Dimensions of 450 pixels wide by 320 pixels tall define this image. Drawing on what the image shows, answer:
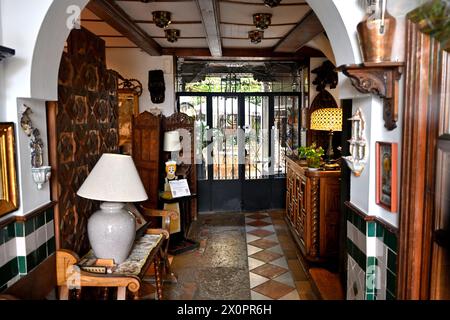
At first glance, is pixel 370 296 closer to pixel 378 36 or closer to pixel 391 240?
pixel 391 240

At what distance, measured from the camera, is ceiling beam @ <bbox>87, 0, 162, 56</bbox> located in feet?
10.5

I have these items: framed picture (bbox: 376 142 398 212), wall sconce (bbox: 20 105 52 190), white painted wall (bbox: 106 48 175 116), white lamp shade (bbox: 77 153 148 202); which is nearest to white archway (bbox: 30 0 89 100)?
wall sconce (bbox: 20 105 52 190)

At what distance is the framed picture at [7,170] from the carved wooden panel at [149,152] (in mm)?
2584

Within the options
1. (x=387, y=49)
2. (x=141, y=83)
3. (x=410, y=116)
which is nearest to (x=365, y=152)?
(x=410, y=116)

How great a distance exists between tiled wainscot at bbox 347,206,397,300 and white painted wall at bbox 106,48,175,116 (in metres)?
4.22

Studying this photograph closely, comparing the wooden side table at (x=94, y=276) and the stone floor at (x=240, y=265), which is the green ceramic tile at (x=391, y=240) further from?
the stone floor at (x=240, y=265)

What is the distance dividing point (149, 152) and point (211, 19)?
5.64ft

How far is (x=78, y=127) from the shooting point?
2523 millimetres

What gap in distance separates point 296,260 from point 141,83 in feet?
10.9

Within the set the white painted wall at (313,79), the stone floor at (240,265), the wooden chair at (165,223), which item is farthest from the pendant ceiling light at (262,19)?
the stone floor at (240,265)

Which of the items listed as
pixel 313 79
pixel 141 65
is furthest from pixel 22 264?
pixel 313 79

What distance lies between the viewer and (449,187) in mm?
1327

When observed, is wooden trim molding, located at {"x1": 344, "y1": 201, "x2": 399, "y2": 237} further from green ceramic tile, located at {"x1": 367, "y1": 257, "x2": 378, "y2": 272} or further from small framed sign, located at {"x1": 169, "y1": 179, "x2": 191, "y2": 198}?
small framed sign, located at {"x1": 169, "y1": 179, "x2": 191, "y2": 198}
